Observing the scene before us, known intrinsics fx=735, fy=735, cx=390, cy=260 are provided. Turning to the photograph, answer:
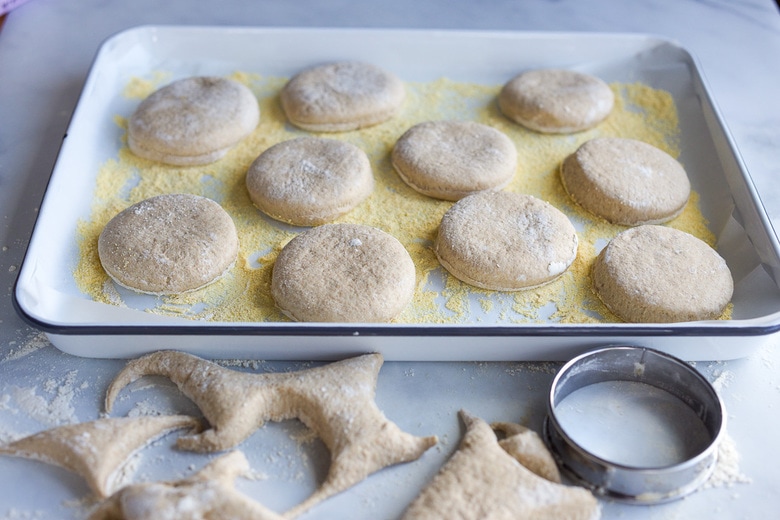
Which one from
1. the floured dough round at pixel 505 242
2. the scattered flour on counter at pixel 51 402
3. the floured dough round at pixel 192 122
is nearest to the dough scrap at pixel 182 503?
the scattered flour on counter at pixel 51 402

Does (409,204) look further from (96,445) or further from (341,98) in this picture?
(96,445)

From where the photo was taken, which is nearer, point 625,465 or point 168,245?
point 625,465

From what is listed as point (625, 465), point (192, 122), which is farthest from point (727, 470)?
point (192, 122)

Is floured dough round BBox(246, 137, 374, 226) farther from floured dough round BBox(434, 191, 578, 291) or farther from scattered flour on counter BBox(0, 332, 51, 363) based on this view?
scattered flour on counter BBox(0, 332, 51, 363)

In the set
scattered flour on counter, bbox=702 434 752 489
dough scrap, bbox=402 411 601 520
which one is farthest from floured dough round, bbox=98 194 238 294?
scattered flour on counter, bbox=702 434 752 489

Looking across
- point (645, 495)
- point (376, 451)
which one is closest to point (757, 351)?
point (645, 495)

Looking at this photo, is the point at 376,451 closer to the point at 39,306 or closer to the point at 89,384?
the point at 89,384
